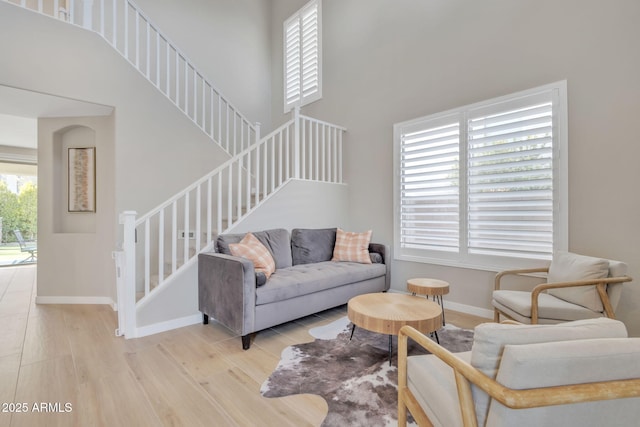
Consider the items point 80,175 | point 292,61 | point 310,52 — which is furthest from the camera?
point 292,61

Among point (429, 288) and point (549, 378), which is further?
point (429, 288)

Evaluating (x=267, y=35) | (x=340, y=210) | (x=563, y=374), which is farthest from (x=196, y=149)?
(x=563, y=374)

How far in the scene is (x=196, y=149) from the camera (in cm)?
438

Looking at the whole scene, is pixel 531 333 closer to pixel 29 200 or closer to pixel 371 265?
pixel 371 265

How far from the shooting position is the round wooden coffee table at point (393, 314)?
2.13 m

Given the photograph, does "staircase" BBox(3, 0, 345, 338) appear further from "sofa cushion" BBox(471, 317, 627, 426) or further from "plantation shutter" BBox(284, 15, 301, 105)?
"sofa cushion" BBox(471, 317, 627, 426)

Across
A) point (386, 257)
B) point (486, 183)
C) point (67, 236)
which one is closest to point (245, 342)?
point (386, 257)

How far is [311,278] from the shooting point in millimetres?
3137

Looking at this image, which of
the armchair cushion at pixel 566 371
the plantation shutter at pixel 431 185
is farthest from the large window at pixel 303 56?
the armchair cushion at pixel 566 371

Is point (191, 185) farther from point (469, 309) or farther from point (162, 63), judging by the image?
point (469, 309)

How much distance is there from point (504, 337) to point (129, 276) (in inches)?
117

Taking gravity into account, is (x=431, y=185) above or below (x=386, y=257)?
above

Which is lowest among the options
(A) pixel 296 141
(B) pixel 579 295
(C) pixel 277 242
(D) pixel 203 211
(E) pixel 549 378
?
(B) pixel 579 295

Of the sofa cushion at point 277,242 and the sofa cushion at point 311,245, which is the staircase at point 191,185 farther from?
the sofa cushion at point 311,245
